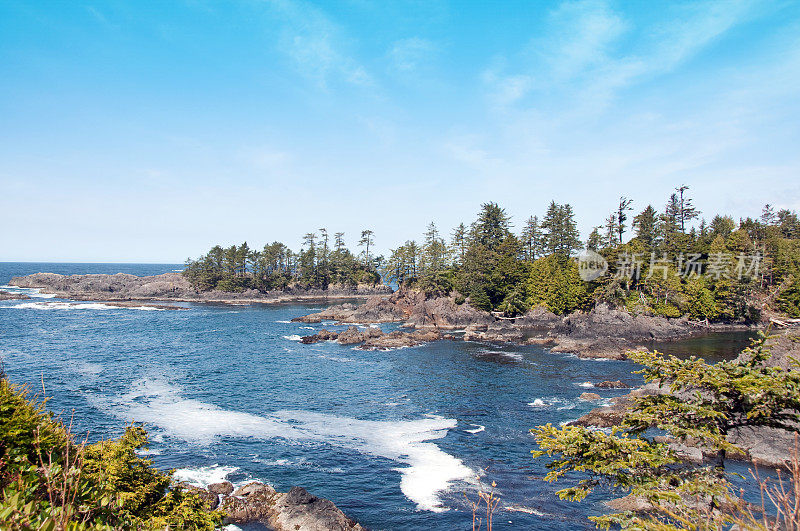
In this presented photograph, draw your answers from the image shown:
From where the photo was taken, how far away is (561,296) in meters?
80.9

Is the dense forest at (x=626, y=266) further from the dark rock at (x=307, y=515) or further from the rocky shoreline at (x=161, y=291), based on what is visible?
the dark rock at (x=307, y=515)

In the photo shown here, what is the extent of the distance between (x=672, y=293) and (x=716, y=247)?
1355 cm

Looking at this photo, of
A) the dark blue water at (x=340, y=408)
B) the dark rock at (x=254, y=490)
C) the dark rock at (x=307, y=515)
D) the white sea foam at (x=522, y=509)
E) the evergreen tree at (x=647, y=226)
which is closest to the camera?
the dark rock at (x=307, y=515)

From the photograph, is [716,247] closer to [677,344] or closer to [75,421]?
[677,344]

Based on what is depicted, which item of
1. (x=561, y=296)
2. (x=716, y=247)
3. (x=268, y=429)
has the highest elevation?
(x=716, y=247)

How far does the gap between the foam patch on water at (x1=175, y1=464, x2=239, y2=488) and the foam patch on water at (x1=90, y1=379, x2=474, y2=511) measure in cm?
29

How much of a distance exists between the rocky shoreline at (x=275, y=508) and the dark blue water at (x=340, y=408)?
1766mm

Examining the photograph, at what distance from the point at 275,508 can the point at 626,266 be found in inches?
2878

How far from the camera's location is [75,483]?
6234 mm

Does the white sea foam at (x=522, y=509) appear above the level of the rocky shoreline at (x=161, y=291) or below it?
below

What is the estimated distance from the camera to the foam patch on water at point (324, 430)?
25.7m

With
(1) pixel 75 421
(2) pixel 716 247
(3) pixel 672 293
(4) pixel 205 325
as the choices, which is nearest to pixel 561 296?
(3) pixel 672 293

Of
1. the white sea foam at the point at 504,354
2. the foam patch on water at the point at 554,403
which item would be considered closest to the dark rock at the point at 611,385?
the foam patch on water at the point at 554,403

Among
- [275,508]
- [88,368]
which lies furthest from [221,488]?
[88,368]
